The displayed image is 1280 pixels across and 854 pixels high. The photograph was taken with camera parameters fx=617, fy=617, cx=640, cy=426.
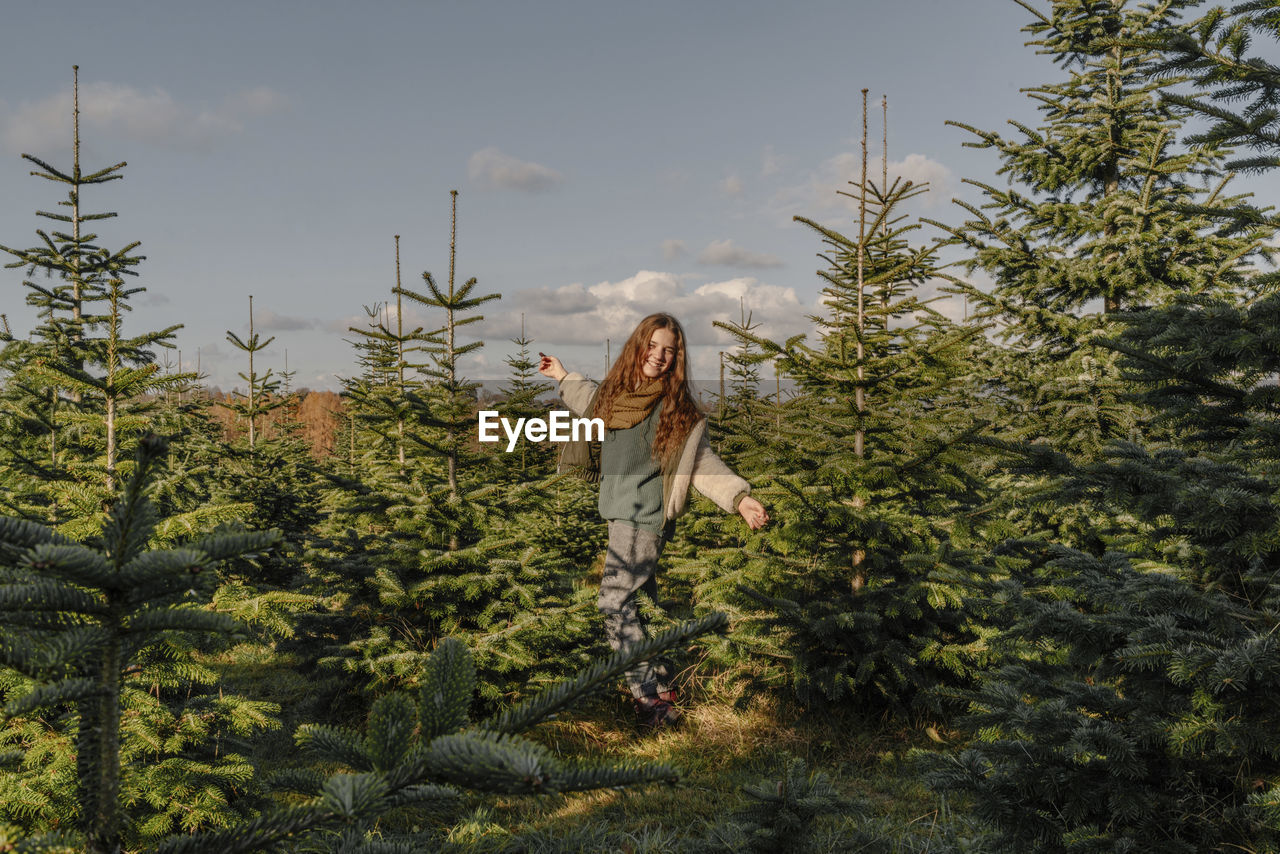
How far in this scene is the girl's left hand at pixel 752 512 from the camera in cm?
355

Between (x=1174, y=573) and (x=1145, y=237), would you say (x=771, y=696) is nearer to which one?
(x=1174, y=573)

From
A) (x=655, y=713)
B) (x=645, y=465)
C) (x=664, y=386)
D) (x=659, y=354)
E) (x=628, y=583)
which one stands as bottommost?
(x=655, y=713)

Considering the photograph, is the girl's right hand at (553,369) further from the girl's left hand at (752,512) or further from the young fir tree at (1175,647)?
the young fir tree at (1175,647)

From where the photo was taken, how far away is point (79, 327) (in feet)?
23.1

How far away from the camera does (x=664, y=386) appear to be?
440 centimetres

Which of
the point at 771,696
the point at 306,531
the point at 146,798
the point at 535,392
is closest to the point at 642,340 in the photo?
the point at 535,392

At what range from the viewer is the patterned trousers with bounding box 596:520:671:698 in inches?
173

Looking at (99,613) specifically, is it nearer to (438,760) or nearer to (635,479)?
(438,760)

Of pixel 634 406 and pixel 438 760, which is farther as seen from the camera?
pixel 634 406

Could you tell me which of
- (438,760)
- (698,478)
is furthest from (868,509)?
(438,760)

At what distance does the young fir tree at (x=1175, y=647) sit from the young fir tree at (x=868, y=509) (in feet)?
5.65

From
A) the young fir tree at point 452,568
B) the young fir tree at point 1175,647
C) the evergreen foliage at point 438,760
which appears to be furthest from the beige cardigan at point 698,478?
the evergreen foliage at point 438,760

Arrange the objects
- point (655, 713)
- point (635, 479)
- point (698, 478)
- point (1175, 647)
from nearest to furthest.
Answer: point (1175, 647)
point (698, 478)
point (635, 479)
point (655, 713)

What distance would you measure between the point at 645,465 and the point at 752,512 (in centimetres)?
97
